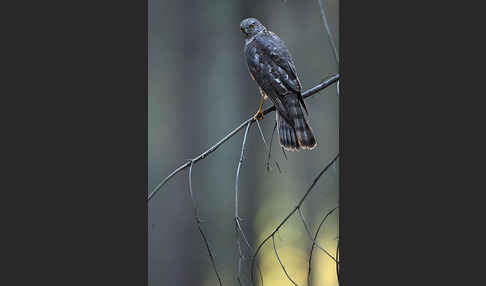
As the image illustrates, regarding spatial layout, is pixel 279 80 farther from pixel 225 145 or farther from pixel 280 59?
pixel 225 145

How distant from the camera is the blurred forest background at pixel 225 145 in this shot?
2891 mm

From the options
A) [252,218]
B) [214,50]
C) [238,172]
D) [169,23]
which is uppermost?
[169,23]

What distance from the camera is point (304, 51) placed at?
118 inches

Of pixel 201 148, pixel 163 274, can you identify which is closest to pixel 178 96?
pixel 201 148

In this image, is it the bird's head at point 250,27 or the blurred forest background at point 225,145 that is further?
the bird's head at point 250,27

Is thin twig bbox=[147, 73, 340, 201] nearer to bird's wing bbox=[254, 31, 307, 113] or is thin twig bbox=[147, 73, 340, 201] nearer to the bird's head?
bird's wing bbox=[254, 31, 307, 113]

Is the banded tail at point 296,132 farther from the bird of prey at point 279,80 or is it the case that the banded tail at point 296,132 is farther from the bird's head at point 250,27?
the bird's head at point 250,27

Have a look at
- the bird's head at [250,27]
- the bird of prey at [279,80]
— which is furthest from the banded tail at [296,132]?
the bird's head at [250,27]

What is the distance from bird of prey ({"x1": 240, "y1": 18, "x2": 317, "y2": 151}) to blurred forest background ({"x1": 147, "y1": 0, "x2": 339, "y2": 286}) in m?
0.04

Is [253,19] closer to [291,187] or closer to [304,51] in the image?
[304,51]

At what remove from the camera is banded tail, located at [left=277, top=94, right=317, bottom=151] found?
2896 millimetres

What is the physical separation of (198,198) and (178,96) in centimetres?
61

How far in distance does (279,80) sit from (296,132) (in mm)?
323

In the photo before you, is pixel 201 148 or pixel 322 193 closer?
pixel 322 193
